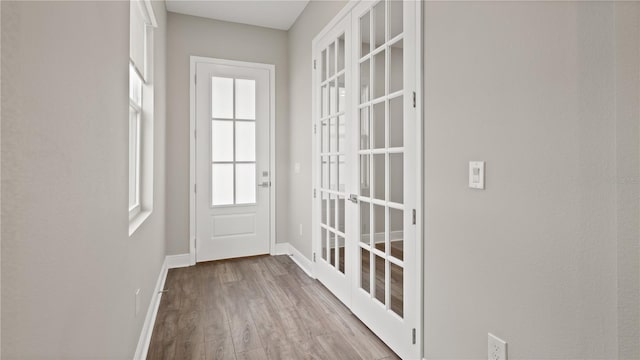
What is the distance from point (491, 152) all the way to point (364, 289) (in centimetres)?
141

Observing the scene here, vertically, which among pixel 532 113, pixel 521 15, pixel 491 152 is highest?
pixel 521 15

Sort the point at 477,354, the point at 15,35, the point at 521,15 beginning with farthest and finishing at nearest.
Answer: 1. the point at 477,354
2. the point at 521,15
3. the point at 15,35

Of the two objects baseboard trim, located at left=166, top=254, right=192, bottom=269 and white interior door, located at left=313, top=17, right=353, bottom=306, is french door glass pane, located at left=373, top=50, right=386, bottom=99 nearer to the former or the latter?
white interior door, located at left=313, top=17, right=353, bottom=306

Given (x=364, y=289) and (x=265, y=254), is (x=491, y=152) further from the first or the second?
(x=265, y=254)

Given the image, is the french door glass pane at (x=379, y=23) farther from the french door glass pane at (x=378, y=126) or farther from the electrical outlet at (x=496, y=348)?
the electrical outlet at (x=496, y=348)

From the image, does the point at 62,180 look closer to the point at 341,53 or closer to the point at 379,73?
the point at 379,73

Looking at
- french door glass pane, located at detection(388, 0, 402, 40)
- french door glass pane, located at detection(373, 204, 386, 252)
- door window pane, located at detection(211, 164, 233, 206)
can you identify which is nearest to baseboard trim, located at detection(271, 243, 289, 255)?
door window pane, located at detection(211, 164, 233, 206)

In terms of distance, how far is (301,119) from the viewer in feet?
12.1

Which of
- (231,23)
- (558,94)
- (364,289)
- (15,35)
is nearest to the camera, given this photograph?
(15,35)

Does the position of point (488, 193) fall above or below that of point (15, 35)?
below

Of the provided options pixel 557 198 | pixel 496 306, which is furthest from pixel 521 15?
pixel 496 306

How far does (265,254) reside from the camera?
4.06 m

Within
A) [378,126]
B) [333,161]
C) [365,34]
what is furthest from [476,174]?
[333,161]

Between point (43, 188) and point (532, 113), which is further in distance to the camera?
point (532, 113)
